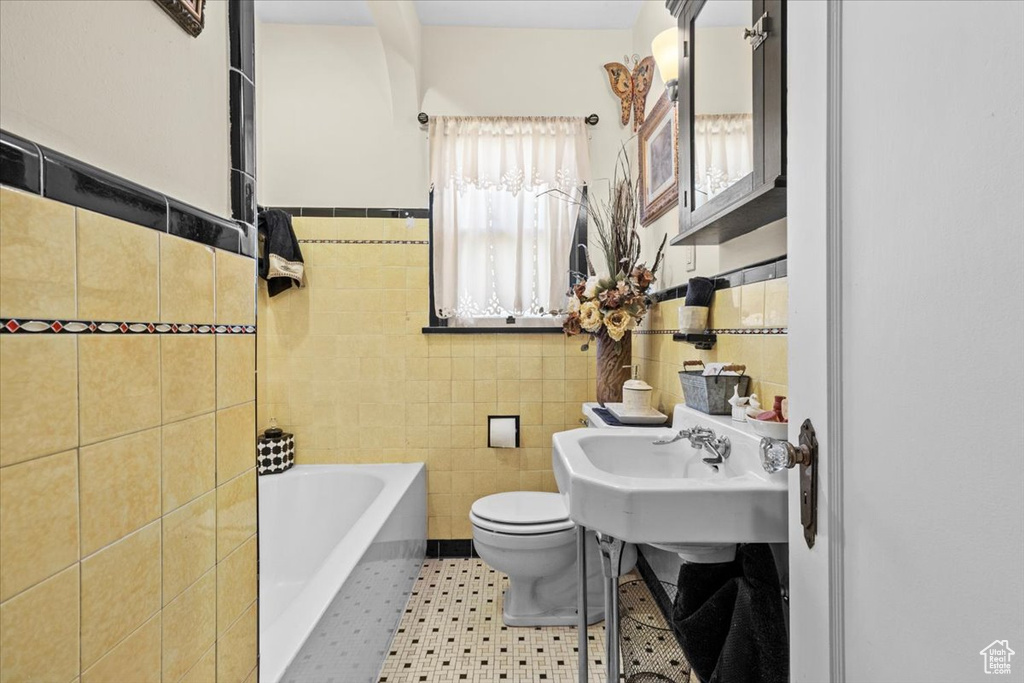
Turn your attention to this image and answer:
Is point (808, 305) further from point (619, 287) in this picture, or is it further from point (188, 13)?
point (619, 287)

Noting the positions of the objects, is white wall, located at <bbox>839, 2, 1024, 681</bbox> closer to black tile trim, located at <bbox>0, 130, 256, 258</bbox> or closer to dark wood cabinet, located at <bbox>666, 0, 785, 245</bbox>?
dark wood cabinet, located at <bbox>666, 0, 785, 245</bbox>

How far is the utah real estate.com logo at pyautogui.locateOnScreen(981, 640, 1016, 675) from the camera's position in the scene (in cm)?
37

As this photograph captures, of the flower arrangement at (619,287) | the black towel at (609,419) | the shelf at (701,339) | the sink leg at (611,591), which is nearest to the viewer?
the sink leg at (611,591)

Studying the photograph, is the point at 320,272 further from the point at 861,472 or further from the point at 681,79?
the point at 861,472

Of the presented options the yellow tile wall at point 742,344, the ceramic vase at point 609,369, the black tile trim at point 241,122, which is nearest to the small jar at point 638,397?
the yellow tile wall at point 742,344

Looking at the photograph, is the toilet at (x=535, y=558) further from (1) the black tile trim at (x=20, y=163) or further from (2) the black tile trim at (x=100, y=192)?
(1) the black tile trim at (x=20, y=163)

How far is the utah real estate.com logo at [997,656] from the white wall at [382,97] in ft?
8.51

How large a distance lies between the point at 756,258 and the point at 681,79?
0.59 meters

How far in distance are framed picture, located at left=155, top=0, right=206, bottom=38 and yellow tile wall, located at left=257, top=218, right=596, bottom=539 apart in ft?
6.05

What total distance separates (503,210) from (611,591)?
191 cm

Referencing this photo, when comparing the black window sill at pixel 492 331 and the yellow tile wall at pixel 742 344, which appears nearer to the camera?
the yellow tile wall at pixel 742 344

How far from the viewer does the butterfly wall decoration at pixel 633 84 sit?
2.40m

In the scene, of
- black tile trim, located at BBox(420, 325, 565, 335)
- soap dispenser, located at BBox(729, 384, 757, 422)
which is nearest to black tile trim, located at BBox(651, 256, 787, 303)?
soap dispenser, located at BBox(729, 384, 757, 422)

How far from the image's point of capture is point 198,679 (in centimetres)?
84
